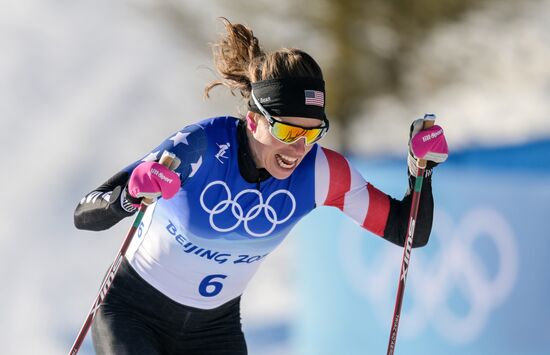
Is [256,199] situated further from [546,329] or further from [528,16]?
[528,16]

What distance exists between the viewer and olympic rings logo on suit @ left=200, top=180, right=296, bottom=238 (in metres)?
3.73

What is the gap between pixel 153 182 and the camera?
346cm

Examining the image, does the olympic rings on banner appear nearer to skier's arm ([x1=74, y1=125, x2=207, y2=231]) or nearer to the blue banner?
the blue banner

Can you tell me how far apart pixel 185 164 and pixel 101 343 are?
29.9 inches

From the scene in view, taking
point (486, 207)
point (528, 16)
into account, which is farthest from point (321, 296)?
point (528, 16)

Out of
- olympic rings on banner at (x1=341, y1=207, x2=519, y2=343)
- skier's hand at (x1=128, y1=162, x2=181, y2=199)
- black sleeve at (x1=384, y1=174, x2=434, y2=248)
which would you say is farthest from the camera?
olympic rings on banner at (x1=341, y1=207, x2=519, y2=343)

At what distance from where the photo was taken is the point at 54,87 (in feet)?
60.5

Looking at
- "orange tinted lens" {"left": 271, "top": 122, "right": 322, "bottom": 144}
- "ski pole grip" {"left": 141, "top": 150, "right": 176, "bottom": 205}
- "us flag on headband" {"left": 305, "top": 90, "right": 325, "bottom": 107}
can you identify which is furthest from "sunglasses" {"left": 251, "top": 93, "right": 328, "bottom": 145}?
"ski pole grip" {"left": 141, "top": 150, "right": 176, "bottom": 205}

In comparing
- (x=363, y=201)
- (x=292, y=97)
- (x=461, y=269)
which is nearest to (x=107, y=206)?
(x=292, y=97)

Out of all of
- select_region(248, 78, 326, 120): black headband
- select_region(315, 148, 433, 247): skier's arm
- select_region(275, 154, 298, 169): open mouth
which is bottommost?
select_region(275, 154, 298, 169): open mouth

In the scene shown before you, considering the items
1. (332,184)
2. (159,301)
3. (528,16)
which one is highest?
(528,16)

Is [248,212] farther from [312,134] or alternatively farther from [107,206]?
[107,206]

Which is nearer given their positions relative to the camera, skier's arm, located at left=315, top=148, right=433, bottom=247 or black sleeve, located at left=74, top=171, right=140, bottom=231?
black sleeve, located at left=74, top=171, right=140, bottom=231

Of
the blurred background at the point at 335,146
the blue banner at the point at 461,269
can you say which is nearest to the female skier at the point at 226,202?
the blue banner at the point at 461,269
